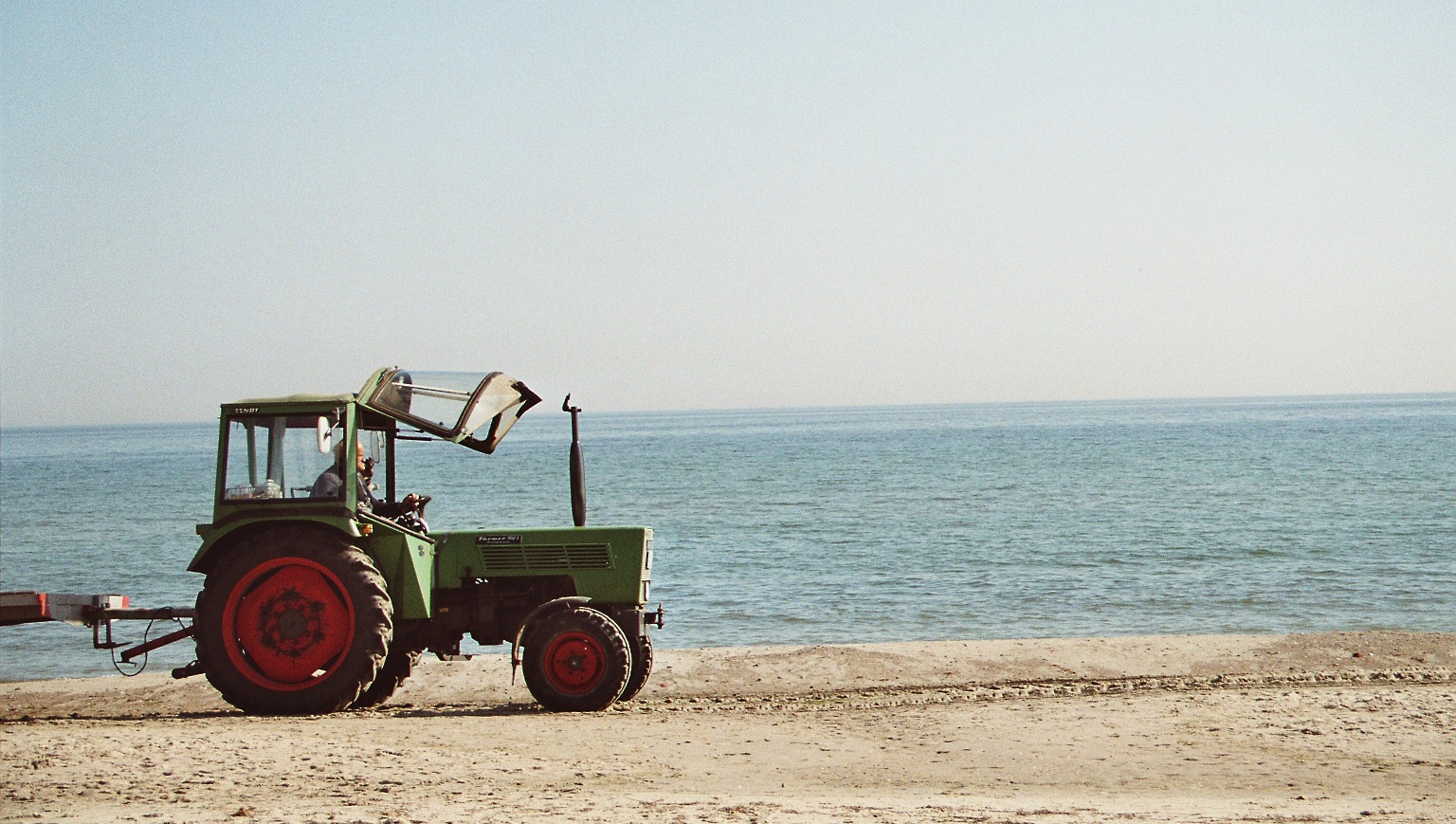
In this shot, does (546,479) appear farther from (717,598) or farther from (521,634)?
(521,634)

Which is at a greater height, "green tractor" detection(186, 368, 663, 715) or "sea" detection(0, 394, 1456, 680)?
"green tractor" detection(186, 368, 663, 715)

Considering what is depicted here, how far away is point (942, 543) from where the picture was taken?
95.6ft

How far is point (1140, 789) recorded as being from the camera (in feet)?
24.5

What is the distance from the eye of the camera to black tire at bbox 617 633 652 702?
10.3 metres

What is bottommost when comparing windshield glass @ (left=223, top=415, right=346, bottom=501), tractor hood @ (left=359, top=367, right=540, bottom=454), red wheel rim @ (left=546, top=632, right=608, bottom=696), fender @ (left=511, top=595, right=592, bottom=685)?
red wheel rim @ (left=546, top=632, right=608, bottom=696)

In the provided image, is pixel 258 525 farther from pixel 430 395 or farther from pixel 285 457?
pixel 430 395

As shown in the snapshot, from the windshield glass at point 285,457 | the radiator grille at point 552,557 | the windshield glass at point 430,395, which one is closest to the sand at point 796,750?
the radiator grille at point 552,557

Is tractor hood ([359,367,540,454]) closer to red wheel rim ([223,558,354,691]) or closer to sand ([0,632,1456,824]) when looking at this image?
red wheel rim ([223,558,354,691])

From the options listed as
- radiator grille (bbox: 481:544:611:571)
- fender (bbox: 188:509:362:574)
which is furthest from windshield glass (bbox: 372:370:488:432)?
radiator grille (bbox: 481:544:611:571)

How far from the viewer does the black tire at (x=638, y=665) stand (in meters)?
10.3

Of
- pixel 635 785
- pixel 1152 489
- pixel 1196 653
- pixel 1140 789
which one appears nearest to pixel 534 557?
pixel 635 785

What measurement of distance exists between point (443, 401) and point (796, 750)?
3.57 metres

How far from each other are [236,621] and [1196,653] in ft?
30.7

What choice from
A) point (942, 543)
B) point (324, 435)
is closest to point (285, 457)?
point (324, 435)
